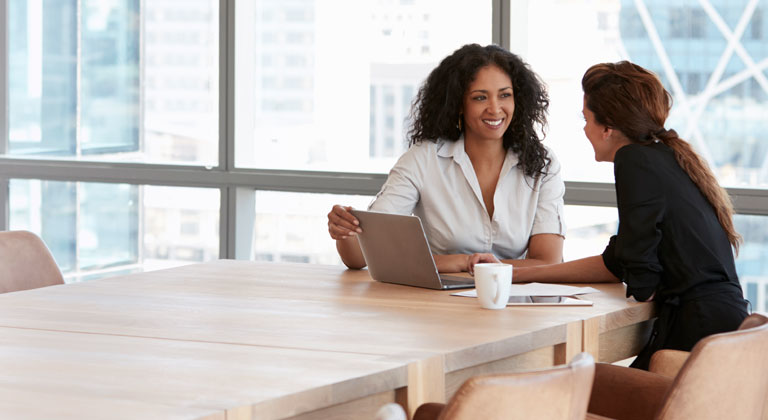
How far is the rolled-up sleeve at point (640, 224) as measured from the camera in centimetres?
219

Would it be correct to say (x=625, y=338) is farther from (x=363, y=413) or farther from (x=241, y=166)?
(x=241, y=166)

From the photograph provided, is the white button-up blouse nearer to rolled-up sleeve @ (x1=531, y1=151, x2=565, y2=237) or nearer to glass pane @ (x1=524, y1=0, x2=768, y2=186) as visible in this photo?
rolled-up sleeve @ (x1=531, y1=151, x2=565, y2=237)

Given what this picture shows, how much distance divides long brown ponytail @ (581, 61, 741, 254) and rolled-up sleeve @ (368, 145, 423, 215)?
2.31ft

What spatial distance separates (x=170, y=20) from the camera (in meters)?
4.83

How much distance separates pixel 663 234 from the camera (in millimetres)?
2223

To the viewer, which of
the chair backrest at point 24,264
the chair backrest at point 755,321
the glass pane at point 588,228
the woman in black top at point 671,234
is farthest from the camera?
the glass pane at point 588,228

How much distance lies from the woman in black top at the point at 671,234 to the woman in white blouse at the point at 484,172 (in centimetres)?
56

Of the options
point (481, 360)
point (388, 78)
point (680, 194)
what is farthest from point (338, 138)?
point (481, 360)

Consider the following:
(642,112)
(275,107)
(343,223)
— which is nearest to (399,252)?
(343,223)

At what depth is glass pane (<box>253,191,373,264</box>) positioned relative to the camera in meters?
4.63

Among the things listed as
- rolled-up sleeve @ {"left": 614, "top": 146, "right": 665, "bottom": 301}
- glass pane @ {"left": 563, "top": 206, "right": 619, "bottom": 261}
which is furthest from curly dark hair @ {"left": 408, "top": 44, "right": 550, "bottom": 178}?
glass pane @ {"left": 563, "top": 206, "right": 619, "bottom": 261}

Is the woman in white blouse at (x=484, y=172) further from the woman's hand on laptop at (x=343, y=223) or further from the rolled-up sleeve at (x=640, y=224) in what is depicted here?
the rolled-up sleeve at (x=640, y=224)

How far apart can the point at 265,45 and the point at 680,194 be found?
2.88 meters

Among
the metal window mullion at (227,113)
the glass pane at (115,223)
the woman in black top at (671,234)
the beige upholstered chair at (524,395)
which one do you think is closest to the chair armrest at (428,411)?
the beige upholstered chair at (524,395)
